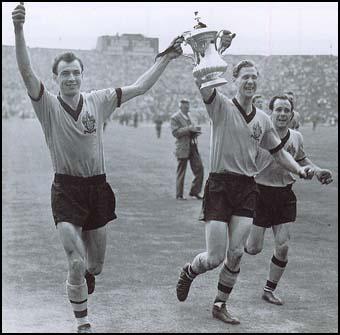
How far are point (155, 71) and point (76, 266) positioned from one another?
4.39ft

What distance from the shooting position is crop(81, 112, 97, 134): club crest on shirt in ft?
15.9

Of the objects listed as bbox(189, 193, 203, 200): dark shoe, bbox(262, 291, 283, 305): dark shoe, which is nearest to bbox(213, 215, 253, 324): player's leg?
bbox(262, 291, 283, 305): dark shoe

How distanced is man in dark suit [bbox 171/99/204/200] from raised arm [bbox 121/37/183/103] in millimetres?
9246

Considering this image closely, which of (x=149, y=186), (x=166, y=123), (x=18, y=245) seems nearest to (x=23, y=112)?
(x=166, y=123)

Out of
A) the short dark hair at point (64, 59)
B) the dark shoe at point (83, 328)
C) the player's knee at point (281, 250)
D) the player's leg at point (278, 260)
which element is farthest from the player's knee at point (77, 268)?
the player's knee at point (281, 250)

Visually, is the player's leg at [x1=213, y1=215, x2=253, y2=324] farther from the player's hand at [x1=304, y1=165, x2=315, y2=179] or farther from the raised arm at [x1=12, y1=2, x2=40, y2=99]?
the raised arm at [x1=12, y1=2, x2=40, y2=99]

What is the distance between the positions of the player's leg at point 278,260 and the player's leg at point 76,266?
8.19 feet

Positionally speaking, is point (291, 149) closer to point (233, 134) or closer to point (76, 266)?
point (233, 134)

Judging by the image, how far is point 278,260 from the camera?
743 cm

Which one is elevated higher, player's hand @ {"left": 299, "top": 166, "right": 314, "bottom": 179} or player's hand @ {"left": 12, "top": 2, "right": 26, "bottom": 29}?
player's hand @ {"left": 12, "top": 2, "right": 26, "bottom": 29}

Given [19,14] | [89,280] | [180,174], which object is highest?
[19,14]

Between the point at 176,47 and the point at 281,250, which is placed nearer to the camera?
the point at 176,47

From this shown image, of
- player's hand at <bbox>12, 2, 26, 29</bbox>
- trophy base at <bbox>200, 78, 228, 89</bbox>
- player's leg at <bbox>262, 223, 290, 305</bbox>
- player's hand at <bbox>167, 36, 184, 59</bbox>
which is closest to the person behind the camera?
player's hand at <bbox>12, 2, 26, 29</bbox>

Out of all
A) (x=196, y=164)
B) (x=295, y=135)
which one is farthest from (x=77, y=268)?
(x=196, y=164)
